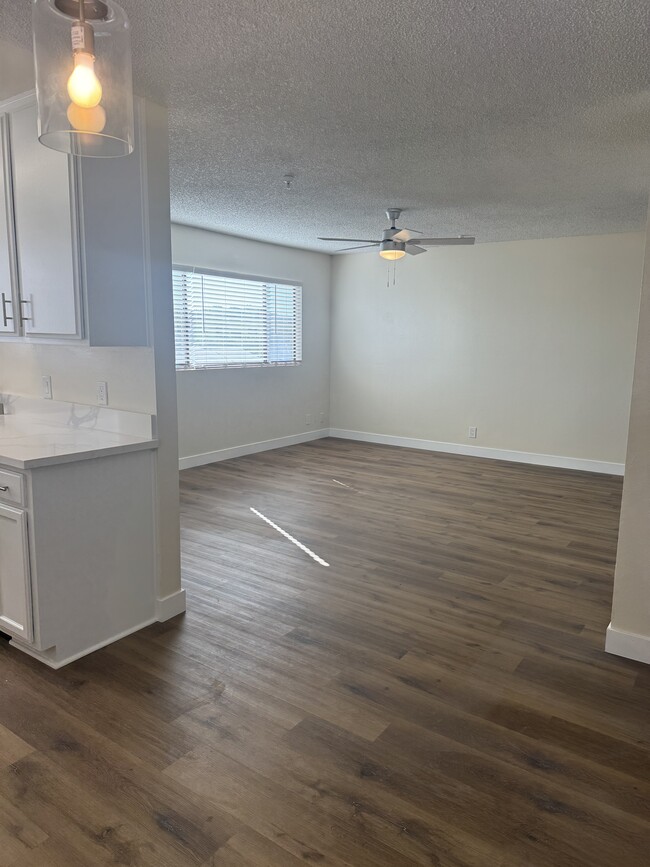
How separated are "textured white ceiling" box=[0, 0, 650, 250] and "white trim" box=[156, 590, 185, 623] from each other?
2398mm

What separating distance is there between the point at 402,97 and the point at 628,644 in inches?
107

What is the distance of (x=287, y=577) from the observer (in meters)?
3.46

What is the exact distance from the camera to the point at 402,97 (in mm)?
2592

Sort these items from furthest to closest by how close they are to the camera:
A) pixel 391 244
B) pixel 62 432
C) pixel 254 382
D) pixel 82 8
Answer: pixel 254 382 < pixel 391 244 < pixel 62 432 < pixel 82 8

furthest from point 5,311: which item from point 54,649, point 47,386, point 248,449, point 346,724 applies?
point 248,449

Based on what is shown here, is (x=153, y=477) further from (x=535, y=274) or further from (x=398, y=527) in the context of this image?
(x=535, y=274)

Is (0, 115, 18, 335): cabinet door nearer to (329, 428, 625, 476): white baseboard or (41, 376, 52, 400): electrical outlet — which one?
(41, 376, 52, 400): electrical outlet

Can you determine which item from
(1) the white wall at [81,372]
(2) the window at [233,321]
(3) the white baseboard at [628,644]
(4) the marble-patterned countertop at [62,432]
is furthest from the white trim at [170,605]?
(2) the window at [233,321]

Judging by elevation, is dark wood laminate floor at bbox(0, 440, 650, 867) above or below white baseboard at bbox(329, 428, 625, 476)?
below

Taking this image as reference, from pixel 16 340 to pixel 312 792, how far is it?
236 cm

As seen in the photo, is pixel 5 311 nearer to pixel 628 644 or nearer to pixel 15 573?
pixel 15 573

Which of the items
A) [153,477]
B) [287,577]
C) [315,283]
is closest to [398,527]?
[287,577]

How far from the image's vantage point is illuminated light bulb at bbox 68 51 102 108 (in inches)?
49.8

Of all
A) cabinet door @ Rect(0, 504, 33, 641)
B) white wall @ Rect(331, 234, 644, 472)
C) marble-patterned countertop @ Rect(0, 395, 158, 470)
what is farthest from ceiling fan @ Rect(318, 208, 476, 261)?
cabinet door @ Rect(0, 504, 33, 641)
